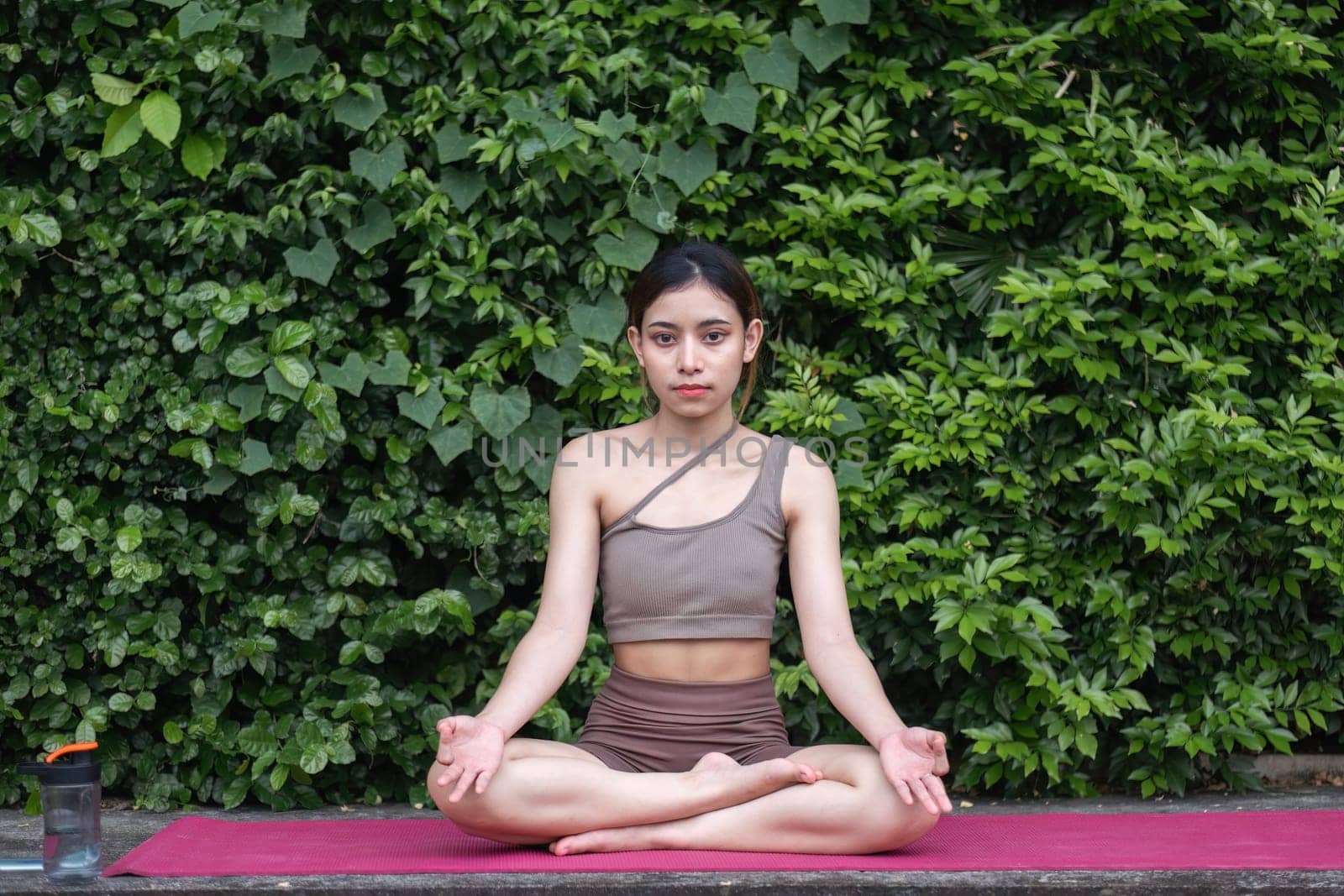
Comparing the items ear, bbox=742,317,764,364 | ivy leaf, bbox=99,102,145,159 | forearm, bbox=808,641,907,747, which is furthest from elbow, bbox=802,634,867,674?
ivy leaf, bbox=99,102,145,159

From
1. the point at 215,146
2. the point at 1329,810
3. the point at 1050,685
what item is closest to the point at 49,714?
the point at 215,146

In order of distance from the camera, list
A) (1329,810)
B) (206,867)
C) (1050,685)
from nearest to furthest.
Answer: (206,867) → (1329,810) → (1050,685)

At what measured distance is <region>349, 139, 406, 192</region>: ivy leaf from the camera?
12.3ft

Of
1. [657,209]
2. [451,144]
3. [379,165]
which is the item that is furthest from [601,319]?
[379,165]

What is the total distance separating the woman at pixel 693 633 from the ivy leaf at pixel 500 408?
59cm

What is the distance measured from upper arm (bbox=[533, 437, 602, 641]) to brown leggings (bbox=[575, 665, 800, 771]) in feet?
0.66

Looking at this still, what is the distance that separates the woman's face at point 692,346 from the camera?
3.01m

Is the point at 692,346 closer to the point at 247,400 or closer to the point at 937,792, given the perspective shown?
the point at 937,792

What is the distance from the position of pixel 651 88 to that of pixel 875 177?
0.68 m

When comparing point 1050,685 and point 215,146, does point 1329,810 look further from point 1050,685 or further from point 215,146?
point 215,146

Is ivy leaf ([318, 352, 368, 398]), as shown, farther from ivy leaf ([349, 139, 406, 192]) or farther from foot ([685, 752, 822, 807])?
foot ([685, 752, 822, 807])

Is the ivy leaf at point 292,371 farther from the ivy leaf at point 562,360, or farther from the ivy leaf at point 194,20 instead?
the ivy leaf at point 194,20

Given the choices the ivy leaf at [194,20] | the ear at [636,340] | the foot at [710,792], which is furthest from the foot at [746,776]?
the ivy leaf at [194,20]

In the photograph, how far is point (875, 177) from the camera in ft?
12.7
